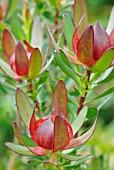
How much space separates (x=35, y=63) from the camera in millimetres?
950

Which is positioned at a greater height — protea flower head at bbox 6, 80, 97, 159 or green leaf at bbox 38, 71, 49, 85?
green leaf at bbox 38, 71, 49, 85

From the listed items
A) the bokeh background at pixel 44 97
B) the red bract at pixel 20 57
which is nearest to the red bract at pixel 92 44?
the red bract at pixel 20 57

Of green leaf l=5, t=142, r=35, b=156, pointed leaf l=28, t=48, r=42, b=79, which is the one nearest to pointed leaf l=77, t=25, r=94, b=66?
pointed leaf l=28, t=48, r=42, b=79

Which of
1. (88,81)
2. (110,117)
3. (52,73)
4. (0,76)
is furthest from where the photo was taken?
(110,117)

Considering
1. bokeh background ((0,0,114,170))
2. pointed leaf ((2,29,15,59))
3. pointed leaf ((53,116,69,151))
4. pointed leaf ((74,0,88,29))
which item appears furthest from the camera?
bokeh background ((0,0,114,170))

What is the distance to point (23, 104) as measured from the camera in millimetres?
879

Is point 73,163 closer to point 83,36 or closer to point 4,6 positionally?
point 83,36

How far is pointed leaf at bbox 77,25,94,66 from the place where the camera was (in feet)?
2.67

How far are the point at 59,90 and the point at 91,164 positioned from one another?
345mm

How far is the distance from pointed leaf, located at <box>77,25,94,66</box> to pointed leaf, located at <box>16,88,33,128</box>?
0.13 m

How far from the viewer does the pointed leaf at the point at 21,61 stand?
951 millimetres

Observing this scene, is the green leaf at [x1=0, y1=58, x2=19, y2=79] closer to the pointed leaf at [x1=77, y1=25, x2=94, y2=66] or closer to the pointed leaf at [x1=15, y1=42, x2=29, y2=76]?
the pointed leaf at [x1=15, y1=42, x2=29, y2=76]

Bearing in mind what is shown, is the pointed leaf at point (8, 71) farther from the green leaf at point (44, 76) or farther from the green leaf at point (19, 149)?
the green leaf at point (19, 149)

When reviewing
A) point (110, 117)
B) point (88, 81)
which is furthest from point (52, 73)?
point (110, 117)
